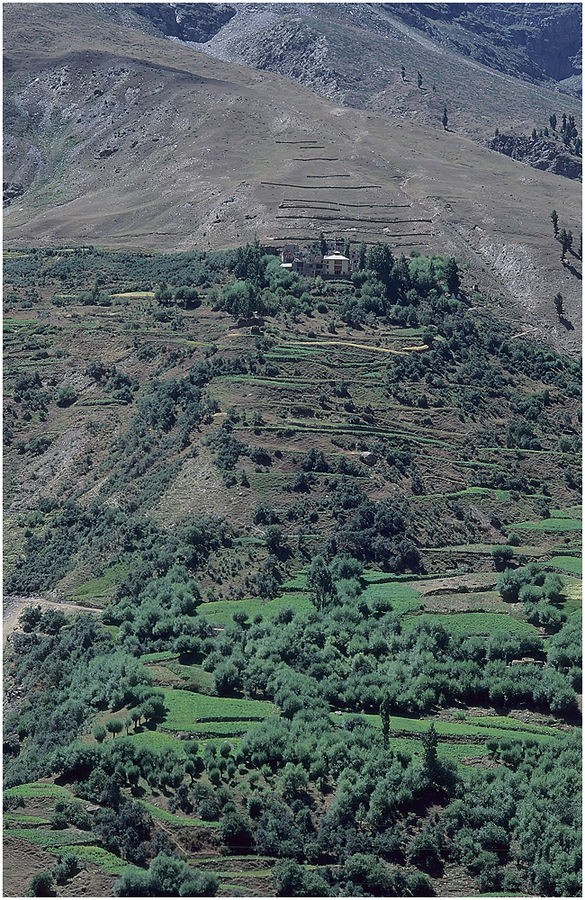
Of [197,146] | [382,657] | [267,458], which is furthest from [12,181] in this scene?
[382,657]

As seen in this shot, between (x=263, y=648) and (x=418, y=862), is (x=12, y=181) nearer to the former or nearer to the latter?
(x=263, y=648)

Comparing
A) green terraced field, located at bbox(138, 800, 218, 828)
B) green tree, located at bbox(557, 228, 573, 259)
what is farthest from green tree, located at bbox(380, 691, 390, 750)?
green tree, located at bbox(557, 228, 573, 259)

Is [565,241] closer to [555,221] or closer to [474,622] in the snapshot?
[555,221]

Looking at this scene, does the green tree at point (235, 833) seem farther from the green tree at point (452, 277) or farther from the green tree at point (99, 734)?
the green tree at point (452, 277)

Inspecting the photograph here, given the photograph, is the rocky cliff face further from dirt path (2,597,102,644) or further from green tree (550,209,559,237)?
dirt path (2,597,102,644)

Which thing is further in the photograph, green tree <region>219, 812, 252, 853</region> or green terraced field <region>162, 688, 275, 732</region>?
green terraced field <region>162, 688, 275, 732</region>

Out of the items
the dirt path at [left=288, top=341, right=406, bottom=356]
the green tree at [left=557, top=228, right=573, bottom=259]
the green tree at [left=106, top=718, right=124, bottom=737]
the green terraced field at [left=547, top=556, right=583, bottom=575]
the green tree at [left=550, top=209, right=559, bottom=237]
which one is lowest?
the green tree at [left=106, top=718, right=124, bottom=737]
